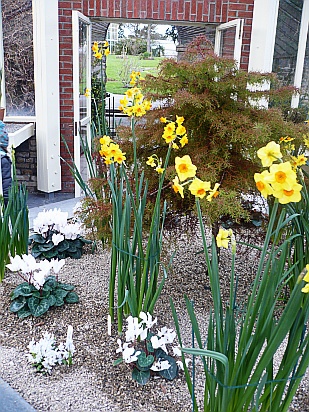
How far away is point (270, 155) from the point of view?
3.89ft

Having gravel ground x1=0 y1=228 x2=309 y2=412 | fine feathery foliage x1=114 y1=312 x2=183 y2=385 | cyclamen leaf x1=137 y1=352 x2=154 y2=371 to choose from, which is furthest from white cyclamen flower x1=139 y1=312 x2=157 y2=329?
gravel ground x1=0 y1=228 x2=309 y2=412

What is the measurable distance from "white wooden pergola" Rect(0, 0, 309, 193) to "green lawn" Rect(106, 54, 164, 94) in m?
8.70

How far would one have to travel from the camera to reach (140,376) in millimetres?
1901

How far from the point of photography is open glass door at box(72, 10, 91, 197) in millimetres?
4410

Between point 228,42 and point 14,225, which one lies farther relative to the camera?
point 228,42

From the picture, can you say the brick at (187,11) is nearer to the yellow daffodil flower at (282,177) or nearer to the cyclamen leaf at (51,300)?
the cyclamen leaf at (51,300)

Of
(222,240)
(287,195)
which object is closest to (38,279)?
(222,240)

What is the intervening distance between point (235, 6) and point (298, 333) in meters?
4.17

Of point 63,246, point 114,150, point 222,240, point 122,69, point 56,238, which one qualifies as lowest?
point 63,246

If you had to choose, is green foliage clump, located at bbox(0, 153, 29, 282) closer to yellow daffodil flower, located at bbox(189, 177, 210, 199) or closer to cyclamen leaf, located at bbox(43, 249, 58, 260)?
cyclamen leaf, located at bbox(43, 249, 58, 260)

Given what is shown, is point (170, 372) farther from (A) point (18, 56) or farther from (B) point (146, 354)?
(A) point (18, 56)

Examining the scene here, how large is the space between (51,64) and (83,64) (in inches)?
18.6

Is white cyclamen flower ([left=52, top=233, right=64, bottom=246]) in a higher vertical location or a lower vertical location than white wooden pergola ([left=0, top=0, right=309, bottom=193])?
lower

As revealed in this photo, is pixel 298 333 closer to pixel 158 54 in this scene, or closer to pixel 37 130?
pixel 37 130
